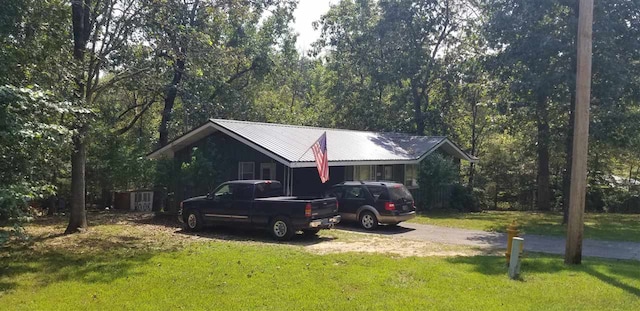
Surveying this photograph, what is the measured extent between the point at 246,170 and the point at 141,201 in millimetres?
7930

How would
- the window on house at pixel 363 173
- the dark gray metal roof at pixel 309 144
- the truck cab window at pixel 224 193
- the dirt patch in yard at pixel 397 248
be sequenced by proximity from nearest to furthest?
the dirt patch in yard at pixel 397 248 → the truck cab window at pixel 224 193 → the dark gray metal roof at pixel 309 144 → the window on house at pixel 363 173

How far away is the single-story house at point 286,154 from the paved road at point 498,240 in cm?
335

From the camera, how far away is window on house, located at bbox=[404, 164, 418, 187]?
26578 mm

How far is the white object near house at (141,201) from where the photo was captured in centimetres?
2503

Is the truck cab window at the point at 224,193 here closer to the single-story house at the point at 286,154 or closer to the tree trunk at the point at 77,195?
the single-story house at the point at 286,154

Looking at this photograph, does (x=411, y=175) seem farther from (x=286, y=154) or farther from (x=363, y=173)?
(x=286, y=154)

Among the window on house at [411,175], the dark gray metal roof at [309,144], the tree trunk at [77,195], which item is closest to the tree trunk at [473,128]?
the dark gray metal roof at [309,144]

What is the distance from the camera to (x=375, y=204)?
17.0 metres

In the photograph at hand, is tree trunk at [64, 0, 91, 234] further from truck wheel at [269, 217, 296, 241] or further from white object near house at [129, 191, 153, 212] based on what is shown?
white object near house at [129, 191, 153, 212]

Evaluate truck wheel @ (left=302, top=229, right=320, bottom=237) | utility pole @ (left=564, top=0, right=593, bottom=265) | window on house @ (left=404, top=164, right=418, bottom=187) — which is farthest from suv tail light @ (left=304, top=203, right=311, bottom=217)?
window on house @ (left=404, top=164, right=418, bottom=187)

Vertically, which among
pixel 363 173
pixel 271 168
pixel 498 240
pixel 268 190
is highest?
pixel 271 168

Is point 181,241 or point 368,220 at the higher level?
point 368,220

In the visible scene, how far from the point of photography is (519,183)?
33.4m

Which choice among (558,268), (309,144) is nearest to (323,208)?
(558,268)
